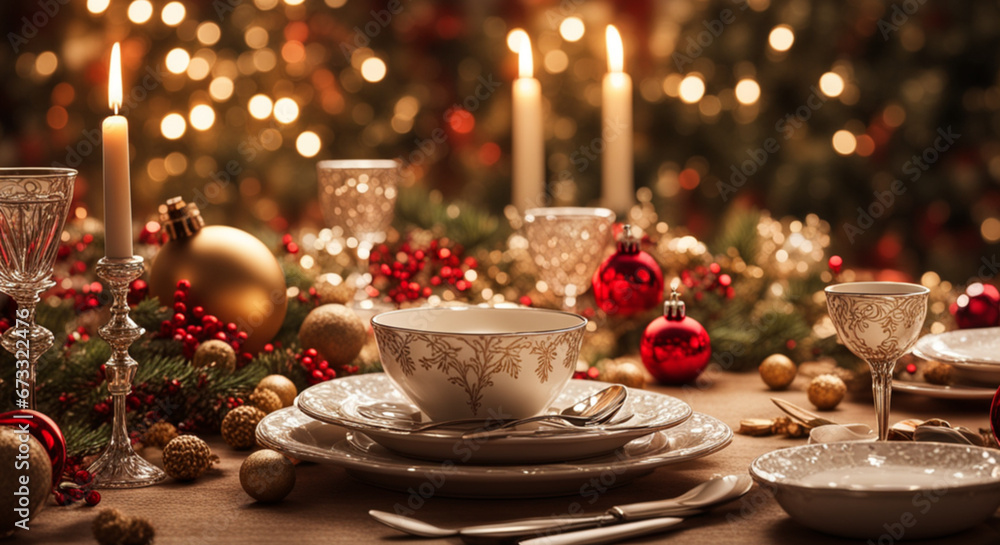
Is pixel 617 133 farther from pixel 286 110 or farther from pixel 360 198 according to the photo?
pixel 286 110

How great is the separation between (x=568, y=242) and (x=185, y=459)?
0.68 meters

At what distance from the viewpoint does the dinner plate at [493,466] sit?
0.84 metres

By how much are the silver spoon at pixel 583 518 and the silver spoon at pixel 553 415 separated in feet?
0.35

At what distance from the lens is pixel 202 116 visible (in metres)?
3.17

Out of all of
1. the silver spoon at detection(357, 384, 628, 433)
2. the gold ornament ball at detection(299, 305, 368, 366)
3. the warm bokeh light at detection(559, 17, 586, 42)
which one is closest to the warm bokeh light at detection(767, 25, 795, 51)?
the warm bokeh light at detection(559, 17, 586, 42)

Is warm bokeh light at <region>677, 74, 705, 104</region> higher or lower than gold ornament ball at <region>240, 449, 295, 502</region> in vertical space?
higher

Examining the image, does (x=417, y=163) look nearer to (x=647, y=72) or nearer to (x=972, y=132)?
(x=647, y=72)

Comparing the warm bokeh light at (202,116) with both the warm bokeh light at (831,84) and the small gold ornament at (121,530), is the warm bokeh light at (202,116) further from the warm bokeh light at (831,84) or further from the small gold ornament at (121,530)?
the small gold ornament at (121,530)

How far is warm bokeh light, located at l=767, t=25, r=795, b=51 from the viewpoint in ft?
9.98

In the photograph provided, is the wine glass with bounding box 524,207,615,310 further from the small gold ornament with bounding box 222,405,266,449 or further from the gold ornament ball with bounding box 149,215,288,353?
the small gold ornament with bounding box 222,405,266,449

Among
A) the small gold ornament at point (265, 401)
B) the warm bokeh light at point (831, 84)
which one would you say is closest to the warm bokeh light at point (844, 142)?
the warm bokeh light at point (831, 84)

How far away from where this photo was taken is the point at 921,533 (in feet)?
2.48

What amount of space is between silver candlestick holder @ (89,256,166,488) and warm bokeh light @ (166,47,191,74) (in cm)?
231

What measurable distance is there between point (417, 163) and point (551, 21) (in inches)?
26.3
